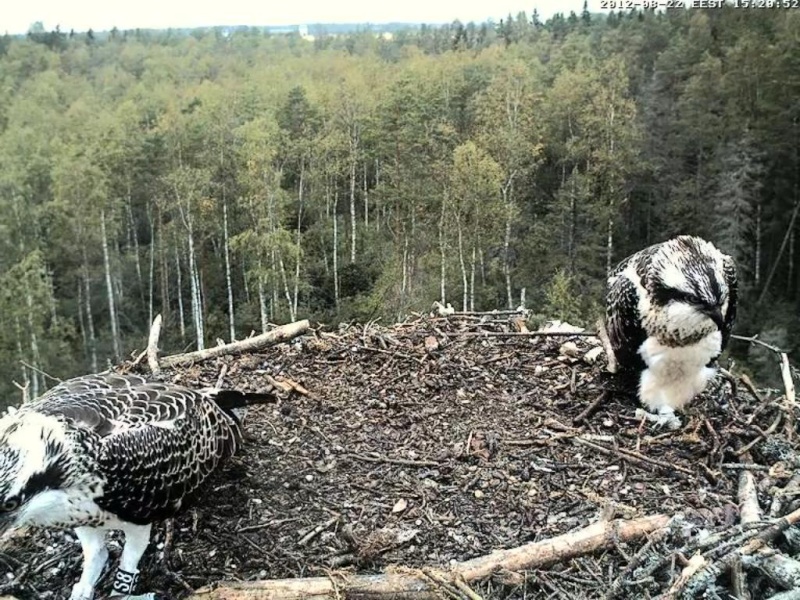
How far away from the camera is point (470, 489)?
4488 millimetres

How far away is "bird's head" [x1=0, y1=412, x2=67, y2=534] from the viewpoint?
3246mm

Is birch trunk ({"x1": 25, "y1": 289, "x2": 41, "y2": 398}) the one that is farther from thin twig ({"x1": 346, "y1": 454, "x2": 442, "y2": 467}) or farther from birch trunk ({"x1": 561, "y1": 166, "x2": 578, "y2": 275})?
thin twig ({"x1": 346, "y1": 454, "x2": 442, "y2": 467})

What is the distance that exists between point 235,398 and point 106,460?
1.07m

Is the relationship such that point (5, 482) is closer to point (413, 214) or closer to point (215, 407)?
point (215, 407)

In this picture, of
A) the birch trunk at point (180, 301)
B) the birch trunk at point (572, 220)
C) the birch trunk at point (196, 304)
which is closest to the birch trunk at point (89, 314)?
the birch trunk at point (180, 301)

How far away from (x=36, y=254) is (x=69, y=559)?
74.4ft

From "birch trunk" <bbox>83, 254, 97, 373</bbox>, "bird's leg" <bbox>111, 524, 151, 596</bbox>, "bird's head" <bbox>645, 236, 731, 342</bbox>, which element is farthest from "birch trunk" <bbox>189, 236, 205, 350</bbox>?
"bird's head" <bbox>645, 236, 731, 342</bbox>

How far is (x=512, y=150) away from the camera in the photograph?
2723cm

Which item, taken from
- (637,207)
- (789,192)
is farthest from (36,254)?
(789,192)

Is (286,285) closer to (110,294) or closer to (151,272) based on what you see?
(151,272)

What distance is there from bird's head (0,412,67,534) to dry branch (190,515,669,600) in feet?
2.61

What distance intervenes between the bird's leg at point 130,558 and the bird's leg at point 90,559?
98mm

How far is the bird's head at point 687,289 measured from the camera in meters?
4.19

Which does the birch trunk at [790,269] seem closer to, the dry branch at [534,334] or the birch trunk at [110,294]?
the birch trunk at [110,294]
